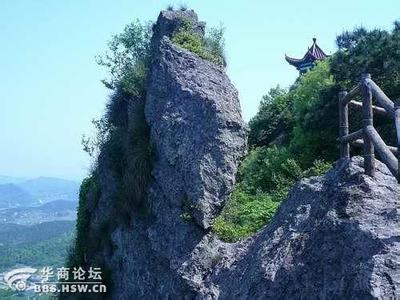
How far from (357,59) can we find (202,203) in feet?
21.6

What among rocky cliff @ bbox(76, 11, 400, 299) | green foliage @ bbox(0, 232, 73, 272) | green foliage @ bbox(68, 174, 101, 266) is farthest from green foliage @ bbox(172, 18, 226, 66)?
green foliage @ bbox(0, 232, 73, 272)

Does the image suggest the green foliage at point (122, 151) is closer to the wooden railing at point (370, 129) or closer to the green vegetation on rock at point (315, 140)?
the green vegetation on rock at point (315, 140)

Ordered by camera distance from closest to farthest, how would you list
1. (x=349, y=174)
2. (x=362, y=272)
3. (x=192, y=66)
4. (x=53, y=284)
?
(x=362, y=272), (x=349, y=174), (x=192, y=66), (x=53, y=284)

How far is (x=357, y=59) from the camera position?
1284cm

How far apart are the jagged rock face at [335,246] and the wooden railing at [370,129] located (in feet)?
0.74

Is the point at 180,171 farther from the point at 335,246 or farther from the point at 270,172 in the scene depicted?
the point at 335,246

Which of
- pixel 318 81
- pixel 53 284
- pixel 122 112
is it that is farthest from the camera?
pixel 318 81

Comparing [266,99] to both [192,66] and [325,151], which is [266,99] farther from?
[192,66]

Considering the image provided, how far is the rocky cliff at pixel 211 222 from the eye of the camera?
4.19 meters

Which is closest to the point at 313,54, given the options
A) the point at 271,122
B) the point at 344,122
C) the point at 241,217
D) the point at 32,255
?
the point at 271,122

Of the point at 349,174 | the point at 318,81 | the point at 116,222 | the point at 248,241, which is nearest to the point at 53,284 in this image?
the point at 116,222

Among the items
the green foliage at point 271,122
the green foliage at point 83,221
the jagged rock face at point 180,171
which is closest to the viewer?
the jagged rock face at point 180,171

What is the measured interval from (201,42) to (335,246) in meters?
8.99

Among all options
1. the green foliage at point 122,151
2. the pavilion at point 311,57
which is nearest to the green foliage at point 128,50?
the green foliage at point 122,151
